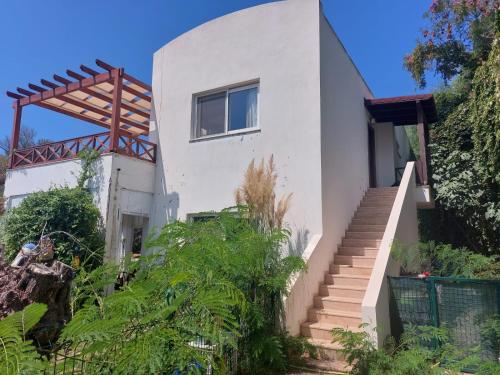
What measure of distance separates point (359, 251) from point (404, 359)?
12.8ft

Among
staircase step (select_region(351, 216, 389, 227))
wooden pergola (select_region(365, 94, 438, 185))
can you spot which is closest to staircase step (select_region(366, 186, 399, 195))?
wooden pergola (select_region(365, 94, 438, 185))

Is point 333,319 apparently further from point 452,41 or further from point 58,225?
point 452,41

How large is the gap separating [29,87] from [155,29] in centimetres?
440

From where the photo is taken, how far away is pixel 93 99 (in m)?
11.8

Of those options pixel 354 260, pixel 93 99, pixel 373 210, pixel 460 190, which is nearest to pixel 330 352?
pixel 354 260

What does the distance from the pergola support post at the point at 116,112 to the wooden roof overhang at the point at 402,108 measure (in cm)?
800

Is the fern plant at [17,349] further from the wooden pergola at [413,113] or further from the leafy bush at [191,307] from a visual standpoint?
the wooden pergola at [413,113]

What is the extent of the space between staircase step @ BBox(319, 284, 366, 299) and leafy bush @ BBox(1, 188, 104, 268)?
5.10 m

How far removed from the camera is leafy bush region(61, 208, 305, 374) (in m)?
2.34

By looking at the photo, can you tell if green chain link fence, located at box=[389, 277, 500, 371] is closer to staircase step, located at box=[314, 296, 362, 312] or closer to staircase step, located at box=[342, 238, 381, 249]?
staircase step, located at box=[314, 296, 362, 312]

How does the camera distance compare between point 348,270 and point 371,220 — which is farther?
point 371,220

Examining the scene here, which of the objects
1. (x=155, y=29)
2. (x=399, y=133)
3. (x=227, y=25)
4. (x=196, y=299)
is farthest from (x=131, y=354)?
(x=399, y=133)

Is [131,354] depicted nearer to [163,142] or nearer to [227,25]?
[163,142]

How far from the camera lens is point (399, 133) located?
53.9 feet
